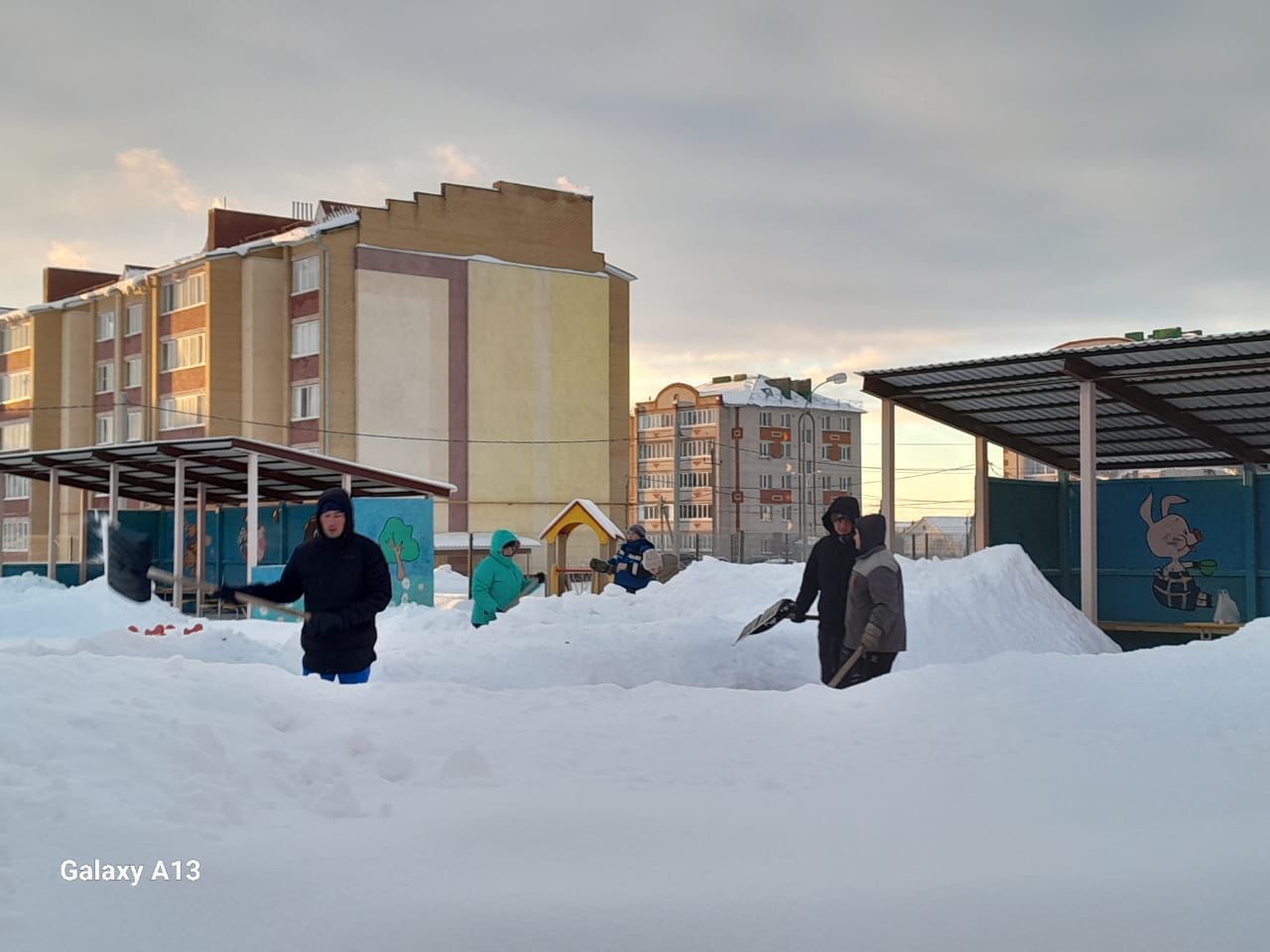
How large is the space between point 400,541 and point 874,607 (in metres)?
13.8

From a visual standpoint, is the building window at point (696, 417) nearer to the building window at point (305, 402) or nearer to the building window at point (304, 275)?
the building window at point (304, 275)

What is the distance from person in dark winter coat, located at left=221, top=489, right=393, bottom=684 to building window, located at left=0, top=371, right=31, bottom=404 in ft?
192

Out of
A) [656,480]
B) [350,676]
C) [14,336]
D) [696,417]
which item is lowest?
[350,676]

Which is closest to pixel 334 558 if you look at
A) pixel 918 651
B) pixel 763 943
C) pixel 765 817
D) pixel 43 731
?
pixel 43 731

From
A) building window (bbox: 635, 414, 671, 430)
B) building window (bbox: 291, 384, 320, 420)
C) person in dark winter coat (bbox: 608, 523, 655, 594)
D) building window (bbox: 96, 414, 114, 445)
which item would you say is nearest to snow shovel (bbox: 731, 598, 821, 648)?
person in dark winter coat (bbox: 608, 523, 655, 594)

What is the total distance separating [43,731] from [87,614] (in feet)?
51.6

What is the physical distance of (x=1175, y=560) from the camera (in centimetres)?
1900

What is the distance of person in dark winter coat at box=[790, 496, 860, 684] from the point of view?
944 cm

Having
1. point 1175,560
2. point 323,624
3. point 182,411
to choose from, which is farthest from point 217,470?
point 182,411

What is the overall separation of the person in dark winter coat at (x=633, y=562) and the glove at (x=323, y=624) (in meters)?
10.0

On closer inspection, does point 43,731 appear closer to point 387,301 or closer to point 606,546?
point 606,546

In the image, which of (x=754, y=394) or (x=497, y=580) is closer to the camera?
(x=497, y=580)

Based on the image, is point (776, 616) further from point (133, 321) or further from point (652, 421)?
point (652, 421)

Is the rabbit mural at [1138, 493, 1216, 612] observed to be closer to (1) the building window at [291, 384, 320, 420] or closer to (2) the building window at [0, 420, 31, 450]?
(1) the building window at [291, 384, 320, 420]
